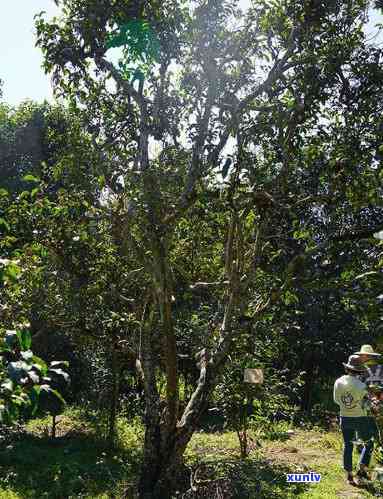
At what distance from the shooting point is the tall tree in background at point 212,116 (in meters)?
6.10

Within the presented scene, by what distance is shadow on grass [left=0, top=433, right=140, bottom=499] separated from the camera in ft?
22.5

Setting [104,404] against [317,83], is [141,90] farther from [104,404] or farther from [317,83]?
[104,404]

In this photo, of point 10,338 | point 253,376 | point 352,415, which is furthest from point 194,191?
point 10,338

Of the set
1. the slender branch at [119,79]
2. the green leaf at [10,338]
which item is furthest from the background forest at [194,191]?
the green leaf at [10,338]

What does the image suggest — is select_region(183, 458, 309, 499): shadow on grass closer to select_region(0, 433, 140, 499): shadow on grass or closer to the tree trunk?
select_region(0, 433, 140, 499): shadow on grass

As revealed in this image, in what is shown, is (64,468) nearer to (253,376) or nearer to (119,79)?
(253,376)

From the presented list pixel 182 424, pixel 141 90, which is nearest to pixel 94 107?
pixel 141 90

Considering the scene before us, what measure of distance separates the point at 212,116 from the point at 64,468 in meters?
5.22

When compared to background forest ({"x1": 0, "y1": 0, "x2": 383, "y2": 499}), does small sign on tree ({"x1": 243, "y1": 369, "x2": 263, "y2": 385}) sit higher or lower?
lower

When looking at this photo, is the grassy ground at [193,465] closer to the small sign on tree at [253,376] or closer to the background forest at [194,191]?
the background forest at [194,191]

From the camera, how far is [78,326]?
7.96m

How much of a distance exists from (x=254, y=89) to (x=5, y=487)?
18.9 ft

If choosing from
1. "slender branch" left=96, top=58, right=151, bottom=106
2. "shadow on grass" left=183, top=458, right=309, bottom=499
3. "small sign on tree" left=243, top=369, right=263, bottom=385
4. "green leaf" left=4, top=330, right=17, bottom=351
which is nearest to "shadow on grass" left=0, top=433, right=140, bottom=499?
"shadow on grass" left=183, top=458, right=309, bottom=499

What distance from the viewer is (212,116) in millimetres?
6500
